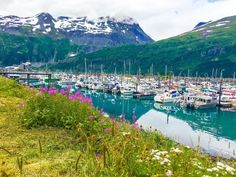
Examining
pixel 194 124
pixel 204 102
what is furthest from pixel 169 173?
pixel 204 102

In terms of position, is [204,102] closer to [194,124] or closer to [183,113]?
[183,113]

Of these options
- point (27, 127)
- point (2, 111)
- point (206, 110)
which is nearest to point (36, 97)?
point (27, 127)

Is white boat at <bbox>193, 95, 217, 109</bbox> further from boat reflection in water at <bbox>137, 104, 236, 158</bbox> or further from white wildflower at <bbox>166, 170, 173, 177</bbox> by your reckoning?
white wildflower at <bbox>166, 170, 173, 177</bbox>

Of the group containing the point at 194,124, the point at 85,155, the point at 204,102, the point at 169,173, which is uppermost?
the point at 169,173

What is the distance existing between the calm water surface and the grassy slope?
3466 cm

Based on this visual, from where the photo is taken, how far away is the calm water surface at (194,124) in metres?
50.6

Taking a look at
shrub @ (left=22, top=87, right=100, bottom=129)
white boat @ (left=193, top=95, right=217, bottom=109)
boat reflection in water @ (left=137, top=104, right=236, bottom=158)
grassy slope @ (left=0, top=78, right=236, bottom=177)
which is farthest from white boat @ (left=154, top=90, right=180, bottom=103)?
grassy slope @ (left=0, top=78, right=236, bottom=177)

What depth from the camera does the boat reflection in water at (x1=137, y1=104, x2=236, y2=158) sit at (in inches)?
1985

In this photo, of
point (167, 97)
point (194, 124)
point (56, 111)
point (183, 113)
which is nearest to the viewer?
point (56, 111)

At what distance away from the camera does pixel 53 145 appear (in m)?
10.4

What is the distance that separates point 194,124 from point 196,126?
257 centimetres

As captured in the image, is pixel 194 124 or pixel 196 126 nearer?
pixel 196 126

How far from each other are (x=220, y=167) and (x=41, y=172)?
3.81m

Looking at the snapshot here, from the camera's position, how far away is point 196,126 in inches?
2680
